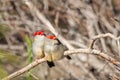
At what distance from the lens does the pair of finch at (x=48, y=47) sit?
2.88 metres

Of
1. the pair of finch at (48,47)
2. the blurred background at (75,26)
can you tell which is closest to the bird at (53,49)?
the pair of finch at (48,47)

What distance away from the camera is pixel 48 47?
2.94 m

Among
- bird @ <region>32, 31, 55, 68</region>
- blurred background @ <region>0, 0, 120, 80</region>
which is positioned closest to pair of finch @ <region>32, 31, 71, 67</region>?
bird @ <region>32, 31, 55, 68</region>

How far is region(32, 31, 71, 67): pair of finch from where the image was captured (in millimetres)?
2885

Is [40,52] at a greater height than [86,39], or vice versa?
[40,52]

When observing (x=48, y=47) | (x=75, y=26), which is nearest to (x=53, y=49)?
(x=48, y=47)

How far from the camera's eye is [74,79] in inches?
244

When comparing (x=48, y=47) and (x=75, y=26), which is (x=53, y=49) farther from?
(x=75, y=26)

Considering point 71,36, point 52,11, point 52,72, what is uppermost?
point 52,11

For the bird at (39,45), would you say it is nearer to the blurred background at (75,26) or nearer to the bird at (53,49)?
the bird at (53,49)

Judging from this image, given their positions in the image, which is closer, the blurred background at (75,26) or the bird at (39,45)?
the bird at (39,45)

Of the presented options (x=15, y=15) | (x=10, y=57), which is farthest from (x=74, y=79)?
(x=10, y=57)

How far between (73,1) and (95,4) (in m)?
0.35

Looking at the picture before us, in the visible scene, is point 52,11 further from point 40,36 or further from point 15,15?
point 40,36
